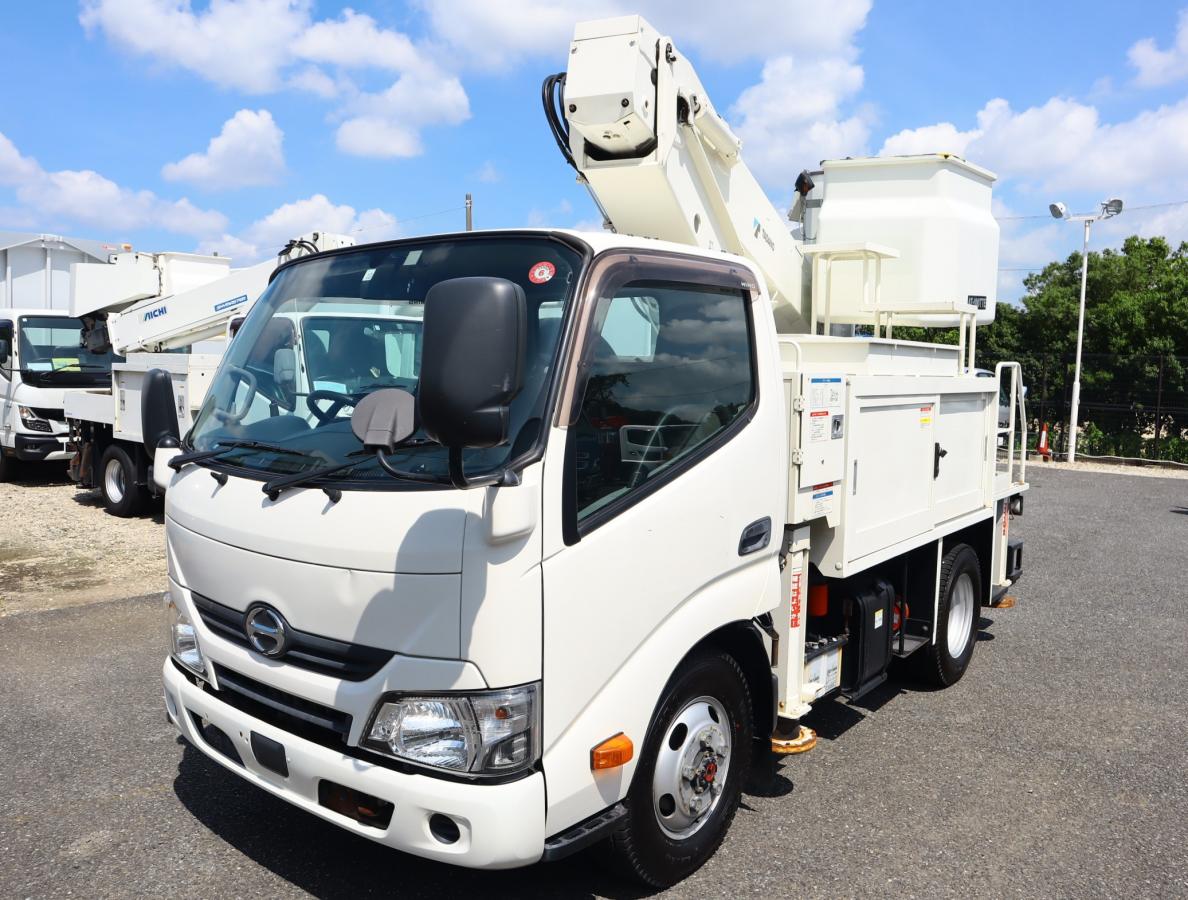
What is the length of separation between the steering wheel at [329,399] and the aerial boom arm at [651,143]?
5.69 feet

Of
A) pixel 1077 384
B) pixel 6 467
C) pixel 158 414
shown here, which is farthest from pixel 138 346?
pixel 1077 384

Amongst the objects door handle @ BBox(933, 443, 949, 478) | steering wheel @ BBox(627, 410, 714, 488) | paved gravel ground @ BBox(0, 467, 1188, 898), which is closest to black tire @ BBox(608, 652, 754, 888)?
paved gravel ground @ BBox(0, 467, 1188, 898)

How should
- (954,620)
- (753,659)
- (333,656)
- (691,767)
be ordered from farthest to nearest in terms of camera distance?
(954,620) < (753,659) < (691,767) < (333,656)

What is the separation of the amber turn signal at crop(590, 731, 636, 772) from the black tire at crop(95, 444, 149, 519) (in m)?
9.19

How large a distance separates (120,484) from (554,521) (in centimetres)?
984

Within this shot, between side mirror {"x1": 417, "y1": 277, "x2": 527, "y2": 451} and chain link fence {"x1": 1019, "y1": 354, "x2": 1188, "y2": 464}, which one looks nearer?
side mirror {"x1": 417, "y1": 277, "x2": 527, "y2": 451}

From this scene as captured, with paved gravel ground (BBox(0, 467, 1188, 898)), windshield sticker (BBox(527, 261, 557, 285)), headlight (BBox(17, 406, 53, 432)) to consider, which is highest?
windshield sticker (BBox(527, 261, 557, 285))

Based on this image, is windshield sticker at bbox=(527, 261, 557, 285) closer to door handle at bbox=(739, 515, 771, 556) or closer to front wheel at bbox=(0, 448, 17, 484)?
door handle at bbox=(739, 515, 771, 556)

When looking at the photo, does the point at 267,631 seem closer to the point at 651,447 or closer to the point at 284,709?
the point at 284,709

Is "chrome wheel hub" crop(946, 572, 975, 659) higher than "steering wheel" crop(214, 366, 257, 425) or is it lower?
lower

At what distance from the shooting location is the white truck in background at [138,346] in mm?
9266

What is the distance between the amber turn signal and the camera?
273 cm

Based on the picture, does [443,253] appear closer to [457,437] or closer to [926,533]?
[457,437]

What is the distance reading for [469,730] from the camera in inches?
100
